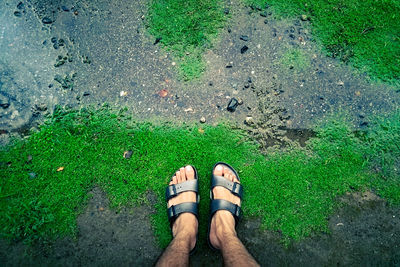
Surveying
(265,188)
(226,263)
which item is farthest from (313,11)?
(226,263)

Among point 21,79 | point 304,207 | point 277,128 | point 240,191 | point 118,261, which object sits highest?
point 21,79

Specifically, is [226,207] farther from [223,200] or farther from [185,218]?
[185,218]

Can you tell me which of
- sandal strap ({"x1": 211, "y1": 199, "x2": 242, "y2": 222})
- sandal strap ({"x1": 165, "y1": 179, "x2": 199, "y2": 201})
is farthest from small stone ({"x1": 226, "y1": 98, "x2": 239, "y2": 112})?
sandal strap ({"x1": 211, "y1": 199, "x2": 242, "y2": 222})

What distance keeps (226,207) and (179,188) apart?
474 millimetres

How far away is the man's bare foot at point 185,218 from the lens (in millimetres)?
2224

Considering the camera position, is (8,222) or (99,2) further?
(99,2)

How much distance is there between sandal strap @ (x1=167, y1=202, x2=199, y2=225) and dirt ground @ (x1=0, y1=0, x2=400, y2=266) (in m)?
0.24

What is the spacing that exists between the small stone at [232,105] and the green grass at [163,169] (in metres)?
0.21

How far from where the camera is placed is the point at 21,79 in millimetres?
2654

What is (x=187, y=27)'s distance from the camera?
2.73m

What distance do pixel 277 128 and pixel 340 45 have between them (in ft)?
3.86

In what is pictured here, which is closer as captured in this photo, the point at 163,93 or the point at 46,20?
the point at 163,93

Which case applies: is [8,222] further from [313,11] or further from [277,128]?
[313,11]

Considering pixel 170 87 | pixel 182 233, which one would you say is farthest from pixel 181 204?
pixel 170 87
